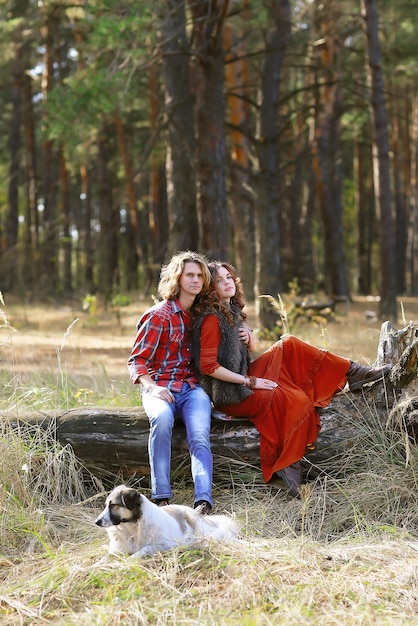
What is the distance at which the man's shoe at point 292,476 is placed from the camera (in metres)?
4.41

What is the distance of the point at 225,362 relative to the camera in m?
4.70

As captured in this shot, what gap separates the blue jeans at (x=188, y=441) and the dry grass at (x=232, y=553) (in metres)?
0.29

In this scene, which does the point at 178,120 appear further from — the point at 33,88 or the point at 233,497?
the point at 33,88

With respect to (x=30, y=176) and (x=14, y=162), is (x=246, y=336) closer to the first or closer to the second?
(x=14, y=162)

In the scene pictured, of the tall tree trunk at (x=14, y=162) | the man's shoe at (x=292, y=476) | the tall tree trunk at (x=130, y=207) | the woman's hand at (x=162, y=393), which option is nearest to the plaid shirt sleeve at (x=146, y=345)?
the woman's hand at (x=162, y=393)

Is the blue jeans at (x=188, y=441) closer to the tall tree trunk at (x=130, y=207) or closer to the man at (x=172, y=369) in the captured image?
the man at (x=172, y=369)

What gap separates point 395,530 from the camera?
3871 mm

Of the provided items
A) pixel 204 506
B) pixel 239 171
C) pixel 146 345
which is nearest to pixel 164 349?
pixel 146 345

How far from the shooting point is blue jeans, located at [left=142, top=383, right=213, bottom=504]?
4164 millimetres

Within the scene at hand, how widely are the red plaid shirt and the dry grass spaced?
Answer: 68cm

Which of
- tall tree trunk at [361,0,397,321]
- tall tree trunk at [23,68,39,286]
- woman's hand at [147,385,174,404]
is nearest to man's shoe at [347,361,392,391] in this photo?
woman's hand at [147,385,174,404]

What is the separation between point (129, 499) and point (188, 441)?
3.63ft

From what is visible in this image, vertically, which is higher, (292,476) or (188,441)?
(188,441)

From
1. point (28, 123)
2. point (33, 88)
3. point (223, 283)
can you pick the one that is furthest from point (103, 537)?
point (33, 88)
